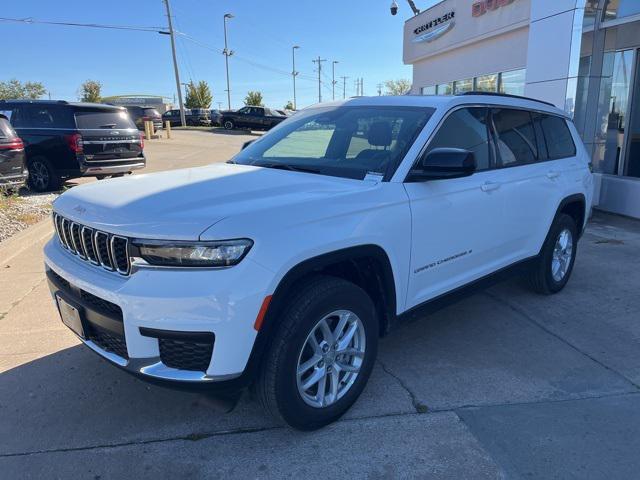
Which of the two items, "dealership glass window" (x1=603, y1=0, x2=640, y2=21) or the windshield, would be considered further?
"dealership glass window" (x1=603, y1=0, x2=640, y2=21)

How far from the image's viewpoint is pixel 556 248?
16.0ft

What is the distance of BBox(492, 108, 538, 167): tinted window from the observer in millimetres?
4023

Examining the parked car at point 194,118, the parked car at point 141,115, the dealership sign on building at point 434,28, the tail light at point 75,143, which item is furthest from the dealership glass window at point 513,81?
the parked car at point 194,118

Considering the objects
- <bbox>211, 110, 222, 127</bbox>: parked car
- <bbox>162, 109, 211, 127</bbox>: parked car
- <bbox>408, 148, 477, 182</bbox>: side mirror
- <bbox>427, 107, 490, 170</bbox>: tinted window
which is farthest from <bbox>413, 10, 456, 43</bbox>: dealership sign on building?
<bbox>162, 109, 211, 127</bbox>: parked car

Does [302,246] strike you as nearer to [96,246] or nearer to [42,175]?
[96,246]

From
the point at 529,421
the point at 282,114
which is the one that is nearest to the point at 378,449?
the point at 529,421

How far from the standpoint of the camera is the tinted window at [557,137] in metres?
4.67

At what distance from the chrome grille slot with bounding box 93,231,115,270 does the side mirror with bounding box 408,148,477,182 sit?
1.74 m

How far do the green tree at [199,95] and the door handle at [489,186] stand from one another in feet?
205

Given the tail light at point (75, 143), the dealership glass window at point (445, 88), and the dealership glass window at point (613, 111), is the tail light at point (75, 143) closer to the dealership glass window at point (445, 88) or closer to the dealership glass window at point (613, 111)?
the dealership glass window at point (613, 111)

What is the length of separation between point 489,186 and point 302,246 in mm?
1829

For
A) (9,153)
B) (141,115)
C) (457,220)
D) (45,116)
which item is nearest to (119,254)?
(457,220)

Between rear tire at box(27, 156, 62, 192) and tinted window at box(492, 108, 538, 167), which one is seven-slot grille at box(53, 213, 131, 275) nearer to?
tinted window at box(492, 108, 538, 167)

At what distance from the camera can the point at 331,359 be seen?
112 inches
